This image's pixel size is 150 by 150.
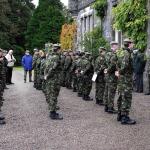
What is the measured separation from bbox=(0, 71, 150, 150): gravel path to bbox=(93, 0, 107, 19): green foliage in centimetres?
1403

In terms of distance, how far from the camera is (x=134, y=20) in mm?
24969

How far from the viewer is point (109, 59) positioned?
15.3 metres

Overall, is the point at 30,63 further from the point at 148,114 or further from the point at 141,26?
the point at 148,114

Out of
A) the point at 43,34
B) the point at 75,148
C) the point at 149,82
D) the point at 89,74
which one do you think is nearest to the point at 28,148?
the point at 75,148

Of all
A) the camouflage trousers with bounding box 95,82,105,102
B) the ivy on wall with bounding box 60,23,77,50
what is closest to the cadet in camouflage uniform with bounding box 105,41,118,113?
the camouflage trousers with bounding box 95,82,105,102

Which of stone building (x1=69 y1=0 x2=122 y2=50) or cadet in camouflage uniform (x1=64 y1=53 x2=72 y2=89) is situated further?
stone building (x1=69 y1=0 x2=122 y2=50)

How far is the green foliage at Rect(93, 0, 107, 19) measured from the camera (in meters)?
31.6

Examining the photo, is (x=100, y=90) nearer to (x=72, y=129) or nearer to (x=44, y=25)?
(x=72, y=129)

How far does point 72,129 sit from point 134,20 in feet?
42.5

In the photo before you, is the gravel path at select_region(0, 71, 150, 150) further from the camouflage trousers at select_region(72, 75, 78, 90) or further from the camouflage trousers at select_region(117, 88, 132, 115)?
the camouflage trousers at select_region(72, 75, 78, 90)

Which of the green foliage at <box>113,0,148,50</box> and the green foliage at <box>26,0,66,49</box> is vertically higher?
the green foliage at <box>26,0,66,49</box>

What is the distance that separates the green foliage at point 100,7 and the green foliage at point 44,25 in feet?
113

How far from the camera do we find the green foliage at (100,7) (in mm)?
31612


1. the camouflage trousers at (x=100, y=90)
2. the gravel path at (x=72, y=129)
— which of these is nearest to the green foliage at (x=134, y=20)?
the gravel path at (x=72, y=129)
